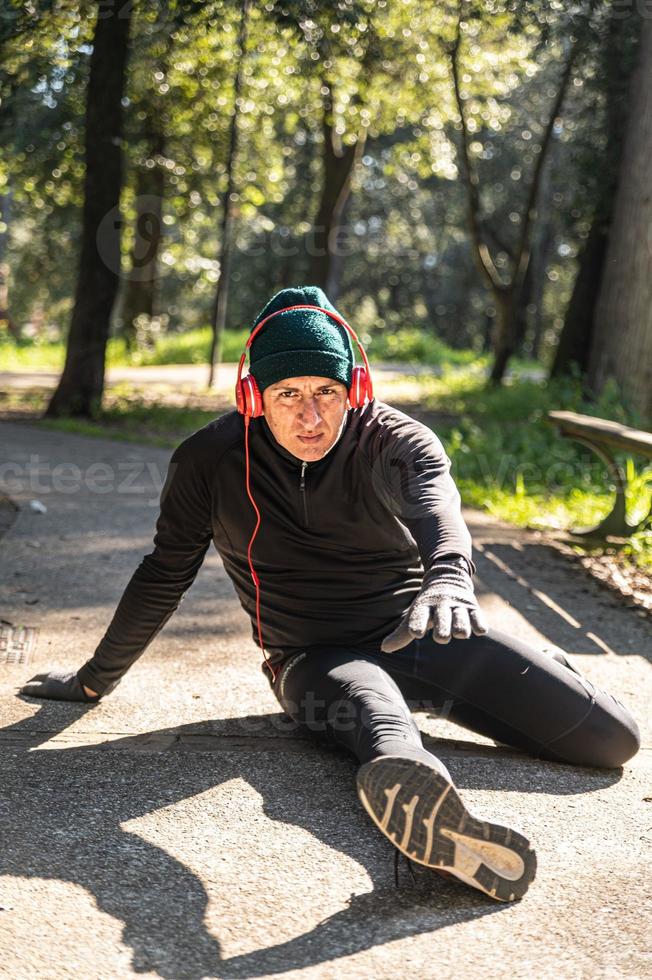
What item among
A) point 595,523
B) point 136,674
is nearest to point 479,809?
point 136,674

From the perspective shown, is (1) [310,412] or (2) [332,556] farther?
(2) [332,556]

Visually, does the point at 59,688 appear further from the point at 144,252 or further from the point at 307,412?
the point at 144,252

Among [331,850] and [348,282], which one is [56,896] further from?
[348,282]

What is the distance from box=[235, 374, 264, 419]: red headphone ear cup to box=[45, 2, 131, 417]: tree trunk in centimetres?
1153

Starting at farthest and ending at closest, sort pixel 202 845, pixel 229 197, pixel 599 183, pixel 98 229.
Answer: pixel 229 197
pixel 599 183
pixel 98 229
pixel 202 845

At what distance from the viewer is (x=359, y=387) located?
3469 mm

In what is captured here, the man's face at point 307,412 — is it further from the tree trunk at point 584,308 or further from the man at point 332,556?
the tree trunk at point 584,308

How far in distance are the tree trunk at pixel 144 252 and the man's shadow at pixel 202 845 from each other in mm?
21362

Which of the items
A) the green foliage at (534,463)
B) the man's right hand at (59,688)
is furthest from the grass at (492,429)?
the man's right hand at (59,688)

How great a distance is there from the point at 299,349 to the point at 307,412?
191 millimetres

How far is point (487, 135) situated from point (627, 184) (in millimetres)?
28834

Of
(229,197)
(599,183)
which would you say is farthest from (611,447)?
(229,197)

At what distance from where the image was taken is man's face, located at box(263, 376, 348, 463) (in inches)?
136

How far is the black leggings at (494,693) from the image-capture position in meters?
3.67
